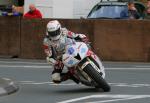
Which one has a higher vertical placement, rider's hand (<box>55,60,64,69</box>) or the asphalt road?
rider's hand (<box>55,60,64,69</box>)

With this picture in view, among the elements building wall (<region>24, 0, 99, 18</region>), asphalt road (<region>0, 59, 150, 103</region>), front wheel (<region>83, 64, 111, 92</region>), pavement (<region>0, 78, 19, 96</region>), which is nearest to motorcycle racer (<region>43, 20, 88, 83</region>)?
front wheel (<region>83, 64, 111, 92</region>)

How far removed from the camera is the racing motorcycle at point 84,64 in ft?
47.1

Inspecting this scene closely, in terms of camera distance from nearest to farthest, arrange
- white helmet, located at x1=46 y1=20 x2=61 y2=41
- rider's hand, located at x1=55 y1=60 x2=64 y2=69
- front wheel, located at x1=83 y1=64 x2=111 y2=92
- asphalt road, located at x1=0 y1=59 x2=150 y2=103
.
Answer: asphalt road, located at x1=0 y1=59 x2=150 y2=103
front wheel, located at x1=83 y1=64 x2=111 y2=92
white helmet, located at x1=46 y1=20 x2=61 y2=41
rider's hand, located at x1=55 y1=60 x2=64 y2=69

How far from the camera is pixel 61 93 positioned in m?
Answer: 14.8

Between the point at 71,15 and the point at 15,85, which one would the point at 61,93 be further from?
the point at 71,15

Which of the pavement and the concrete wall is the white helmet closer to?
the pavement

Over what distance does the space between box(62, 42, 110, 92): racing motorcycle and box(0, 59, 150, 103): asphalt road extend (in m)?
0.24

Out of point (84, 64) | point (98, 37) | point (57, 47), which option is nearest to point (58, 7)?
point (98, 37)

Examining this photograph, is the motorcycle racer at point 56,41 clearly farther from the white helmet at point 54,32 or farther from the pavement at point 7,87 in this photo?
the pavement at point 7,87

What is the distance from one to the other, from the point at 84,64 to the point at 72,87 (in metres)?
1.62

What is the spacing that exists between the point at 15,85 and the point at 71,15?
1682 cm

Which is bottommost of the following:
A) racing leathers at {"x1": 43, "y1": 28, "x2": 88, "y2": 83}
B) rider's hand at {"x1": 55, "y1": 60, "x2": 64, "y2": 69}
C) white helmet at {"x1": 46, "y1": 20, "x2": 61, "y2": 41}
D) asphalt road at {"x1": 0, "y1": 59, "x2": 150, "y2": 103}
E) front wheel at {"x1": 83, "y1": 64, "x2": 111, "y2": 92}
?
asphalt road at {"x1": 0, "y1": 59, "x2": 150, "y2": 103}

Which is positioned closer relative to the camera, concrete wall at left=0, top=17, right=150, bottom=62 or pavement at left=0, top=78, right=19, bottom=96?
pavement at left=0, top=78, right=19, bottom=96

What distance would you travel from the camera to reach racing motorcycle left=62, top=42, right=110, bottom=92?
14359 mm
